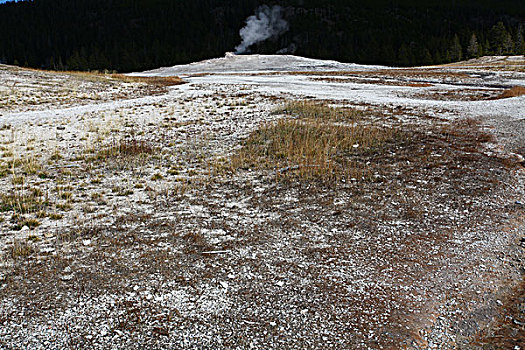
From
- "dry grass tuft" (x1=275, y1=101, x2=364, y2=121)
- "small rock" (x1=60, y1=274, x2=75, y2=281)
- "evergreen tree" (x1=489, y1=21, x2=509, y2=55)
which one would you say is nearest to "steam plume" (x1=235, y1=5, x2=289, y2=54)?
"evergreen tree" (x1=489, y1=21, x2=509, y2=55)

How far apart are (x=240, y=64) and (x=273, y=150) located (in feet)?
206

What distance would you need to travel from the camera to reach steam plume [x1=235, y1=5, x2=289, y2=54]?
109 meters

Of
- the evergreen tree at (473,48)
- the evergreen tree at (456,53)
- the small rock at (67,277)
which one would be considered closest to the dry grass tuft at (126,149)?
the small rock at (67,277)

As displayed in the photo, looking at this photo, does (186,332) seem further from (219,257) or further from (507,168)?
(507,168)

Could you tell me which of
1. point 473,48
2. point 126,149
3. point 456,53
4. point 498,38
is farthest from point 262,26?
point 126,149

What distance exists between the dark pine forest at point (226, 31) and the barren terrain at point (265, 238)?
276 ft

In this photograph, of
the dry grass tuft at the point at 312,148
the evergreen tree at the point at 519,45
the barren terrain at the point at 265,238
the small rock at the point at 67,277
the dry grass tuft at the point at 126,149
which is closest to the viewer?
the barren terrain at the point at 265,238

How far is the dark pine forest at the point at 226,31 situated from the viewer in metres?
96.2

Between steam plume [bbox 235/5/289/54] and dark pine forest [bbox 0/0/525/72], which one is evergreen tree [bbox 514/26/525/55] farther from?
steam plume [bbox 235/5/289/54]

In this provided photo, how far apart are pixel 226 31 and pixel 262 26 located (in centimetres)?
1188

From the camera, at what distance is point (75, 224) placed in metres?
7.56

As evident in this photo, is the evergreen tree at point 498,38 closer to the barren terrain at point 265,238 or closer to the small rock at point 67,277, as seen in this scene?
the barren terrain at point 265,238

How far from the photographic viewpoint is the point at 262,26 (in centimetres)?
11838

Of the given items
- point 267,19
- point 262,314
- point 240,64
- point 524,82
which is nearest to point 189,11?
point 267,19
